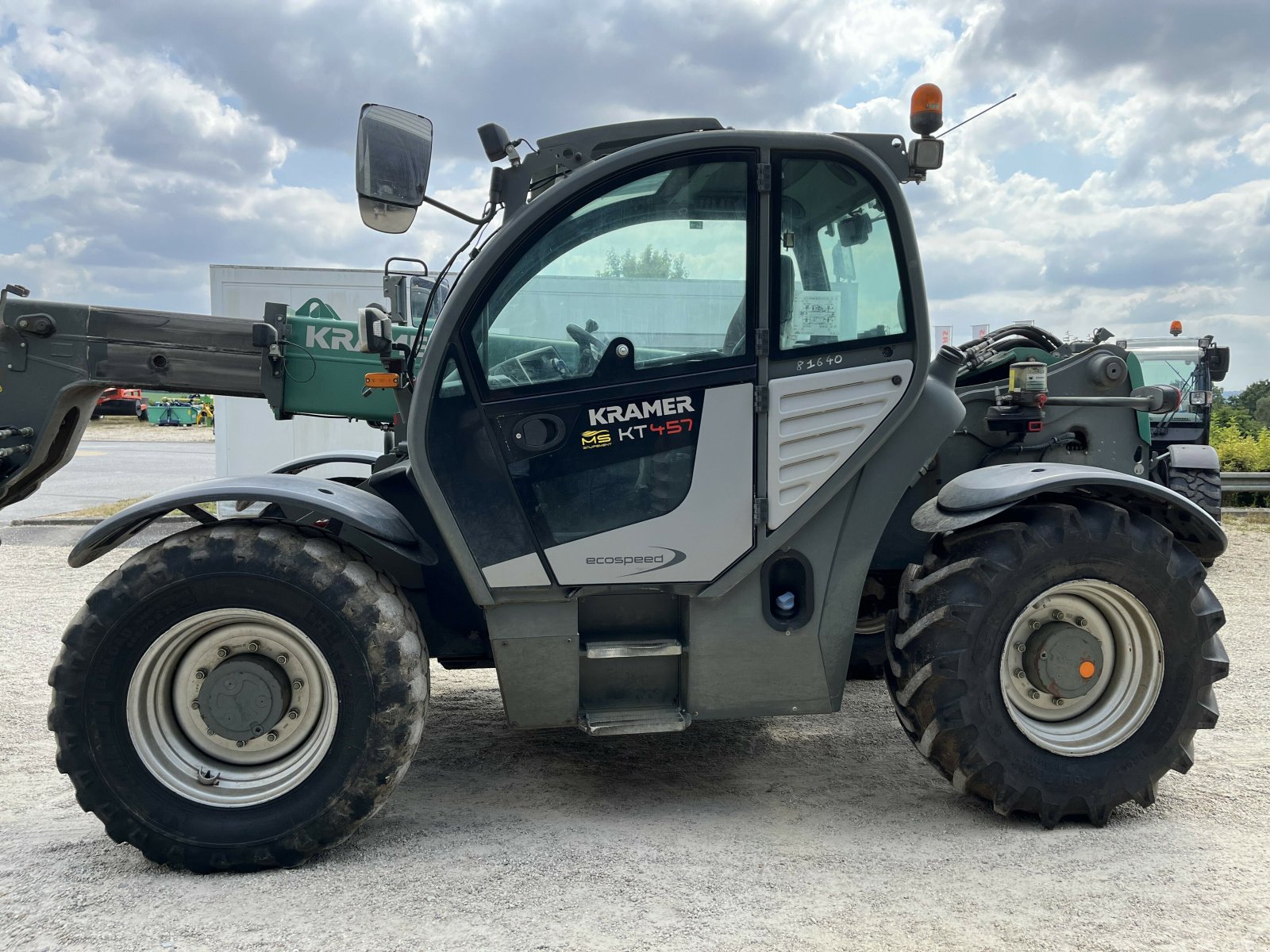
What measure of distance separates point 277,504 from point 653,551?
1420mm

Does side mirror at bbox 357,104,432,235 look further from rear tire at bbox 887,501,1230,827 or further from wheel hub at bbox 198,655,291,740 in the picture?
rear tire at bbox 887,501,1230,827

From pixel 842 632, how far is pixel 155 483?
16.0 meters

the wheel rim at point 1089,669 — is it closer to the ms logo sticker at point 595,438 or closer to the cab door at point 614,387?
the cab door at point 614,387

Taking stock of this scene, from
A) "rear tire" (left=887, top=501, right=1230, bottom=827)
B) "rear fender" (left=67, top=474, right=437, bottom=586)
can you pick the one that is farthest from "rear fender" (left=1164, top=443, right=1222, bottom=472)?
"rear fender" (left=67, top=474, right=437, bottom=586)

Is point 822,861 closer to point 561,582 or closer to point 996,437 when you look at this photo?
point 561,582

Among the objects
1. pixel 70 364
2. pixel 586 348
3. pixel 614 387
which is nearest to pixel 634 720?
pixel 614 387

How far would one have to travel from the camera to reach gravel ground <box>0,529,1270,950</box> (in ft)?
9.75

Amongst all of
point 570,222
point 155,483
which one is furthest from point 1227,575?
point 155,483

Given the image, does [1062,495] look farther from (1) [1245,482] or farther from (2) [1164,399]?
(1) [1245,482]

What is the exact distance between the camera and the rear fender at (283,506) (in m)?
3.52

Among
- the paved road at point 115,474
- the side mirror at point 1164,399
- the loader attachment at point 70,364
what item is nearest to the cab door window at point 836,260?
the side mirror at point 1164,399

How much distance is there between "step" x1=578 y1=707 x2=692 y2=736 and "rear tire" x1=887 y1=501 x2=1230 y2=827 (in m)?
0.87

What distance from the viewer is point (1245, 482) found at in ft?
48.8

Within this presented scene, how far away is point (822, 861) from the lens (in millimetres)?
3455
